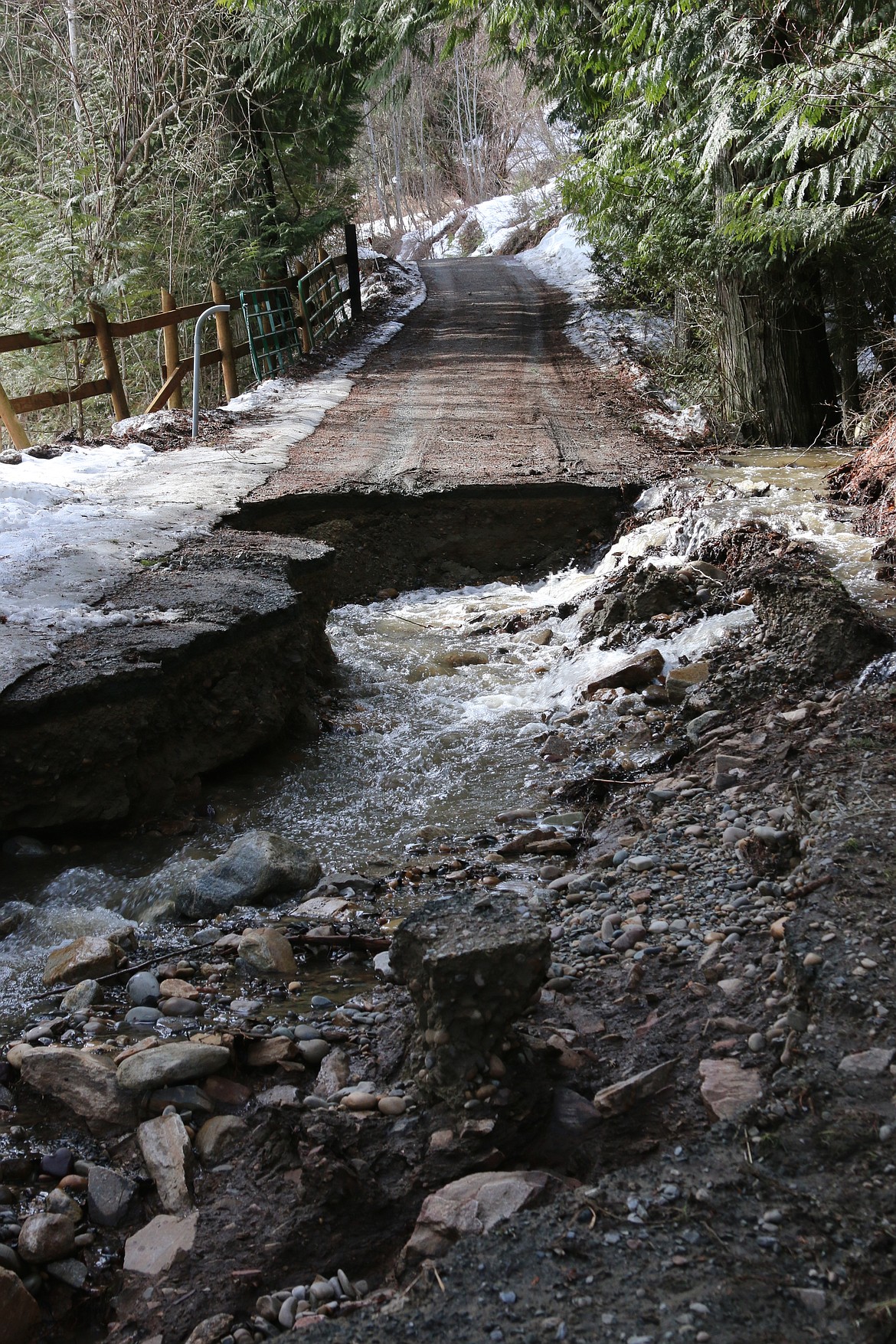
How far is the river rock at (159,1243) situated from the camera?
7.01 feet

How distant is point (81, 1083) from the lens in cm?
260

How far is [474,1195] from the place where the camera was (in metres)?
2.02

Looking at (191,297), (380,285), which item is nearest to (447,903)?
(191,297)

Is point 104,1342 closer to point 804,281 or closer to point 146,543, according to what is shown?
point 146,543

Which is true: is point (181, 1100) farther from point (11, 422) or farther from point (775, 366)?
point (11, 422)

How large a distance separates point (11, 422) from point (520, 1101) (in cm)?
942

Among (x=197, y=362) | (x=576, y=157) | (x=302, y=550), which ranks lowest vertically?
(x=302, y=550)

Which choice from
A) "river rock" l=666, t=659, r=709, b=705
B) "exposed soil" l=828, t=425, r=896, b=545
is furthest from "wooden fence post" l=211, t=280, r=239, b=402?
"river rock" l=666, t=659, r=709, b=705

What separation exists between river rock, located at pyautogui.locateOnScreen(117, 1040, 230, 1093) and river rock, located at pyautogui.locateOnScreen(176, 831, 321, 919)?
0.96m

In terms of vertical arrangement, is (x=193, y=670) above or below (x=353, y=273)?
below

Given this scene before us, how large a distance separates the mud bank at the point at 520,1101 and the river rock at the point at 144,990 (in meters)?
0.01

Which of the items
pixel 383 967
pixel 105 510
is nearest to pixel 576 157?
pixel 105 510

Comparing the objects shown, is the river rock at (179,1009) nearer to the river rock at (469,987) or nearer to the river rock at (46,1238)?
the river rock at (46,1238)

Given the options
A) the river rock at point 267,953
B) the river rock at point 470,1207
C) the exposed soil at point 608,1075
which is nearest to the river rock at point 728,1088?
the exposed soil at point 608,1075
